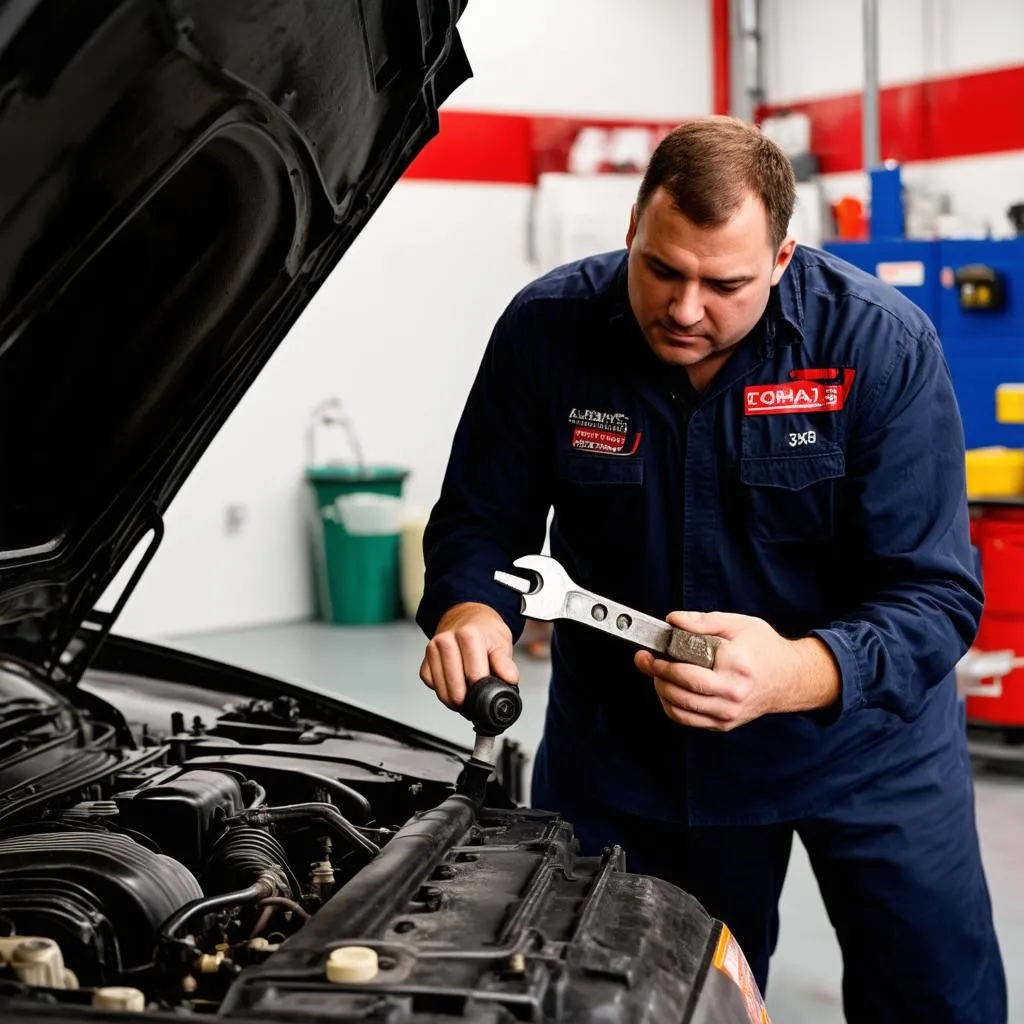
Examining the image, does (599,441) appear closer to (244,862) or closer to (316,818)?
(316,818)

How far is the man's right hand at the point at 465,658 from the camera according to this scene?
70.4 inches

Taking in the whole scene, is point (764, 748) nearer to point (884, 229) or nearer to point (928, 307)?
point (928, 307)

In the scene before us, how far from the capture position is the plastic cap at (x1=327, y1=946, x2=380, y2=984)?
1219 millimetres

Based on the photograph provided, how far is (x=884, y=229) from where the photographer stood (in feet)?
19.1

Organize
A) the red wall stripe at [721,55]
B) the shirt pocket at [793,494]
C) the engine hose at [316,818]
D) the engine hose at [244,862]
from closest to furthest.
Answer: the engine hose at [244,862] < the engine hose at [316,818] < the shirt pocket at [793,494] < the red wall stripe at [721,55]

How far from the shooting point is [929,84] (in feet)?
22.5

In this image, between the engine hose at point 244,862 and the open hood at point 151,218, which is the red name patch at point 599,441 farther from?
the engine hose at point 244,862

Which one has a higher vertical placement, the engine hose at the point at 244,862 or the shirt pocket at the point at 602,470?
the shirt pocket at the point at 602,470

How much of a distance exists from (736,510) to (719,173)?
1.58 feet

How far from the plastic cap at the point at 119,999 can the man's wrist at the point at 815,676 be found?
87 cm

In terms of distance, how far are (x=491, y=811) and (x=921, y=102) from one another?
19.4ft

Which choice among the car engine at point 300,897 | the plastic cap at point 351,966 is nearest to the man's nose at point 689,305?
the car engine at point 300,897

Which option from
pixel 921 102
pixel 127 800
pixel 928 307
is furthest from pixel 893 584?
pixel 921 102

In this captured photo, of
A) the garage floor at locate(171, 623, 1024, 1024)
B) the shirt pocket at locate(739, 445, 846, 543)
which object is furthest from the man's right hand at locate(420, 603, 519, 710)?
the garage floor at locate(171, 623, 1024, 1024)
